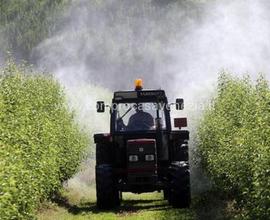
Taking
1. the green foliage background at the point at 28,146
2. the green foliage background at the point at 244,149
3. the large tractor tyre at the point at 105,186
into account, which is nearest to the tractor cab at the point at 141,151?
the large tractor tyre at the point at 105,186

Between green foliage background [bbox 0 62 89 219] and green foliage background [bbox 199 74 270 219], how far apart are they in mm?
5251

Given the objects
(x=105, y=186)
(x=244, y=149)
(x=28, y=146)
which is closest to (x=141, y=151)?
(x=105, y=186)

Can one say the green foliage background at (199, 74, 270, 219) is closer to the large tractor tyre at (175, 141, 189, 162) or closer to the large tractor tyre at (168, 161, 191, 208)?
the large tractor tyre at (175, 141, 189, 162)

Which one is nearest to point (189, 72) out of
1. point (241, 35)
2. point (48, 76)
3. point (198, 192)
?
point (241, 35)

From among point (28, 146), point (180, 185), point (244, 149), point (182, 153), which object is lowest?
point (180, 185)

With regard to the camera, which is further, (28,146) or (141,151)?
(141,151)

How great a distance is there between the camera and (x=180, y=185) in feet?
67.4

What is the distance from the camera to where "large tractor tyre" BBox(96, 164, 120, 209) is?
20766mm

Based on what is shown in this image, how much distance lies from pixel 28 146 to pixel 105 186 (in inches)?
155

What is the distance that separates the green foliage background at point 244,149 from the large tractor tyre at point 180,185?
122 cm

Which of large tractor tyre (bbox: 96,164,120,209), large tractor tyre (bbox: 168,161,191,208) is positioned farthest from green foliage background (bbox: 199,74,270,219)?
A: large tractor tyre (bbox: 96,164,120,209)

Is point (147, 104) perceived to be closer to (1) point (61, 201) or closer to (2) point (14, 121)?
(2) point (14, 121)

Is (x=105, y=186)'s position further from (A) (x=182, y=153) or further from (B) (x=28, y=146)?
(B) (x=28, y=146)

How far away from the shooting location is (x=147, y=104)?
22.1 m
